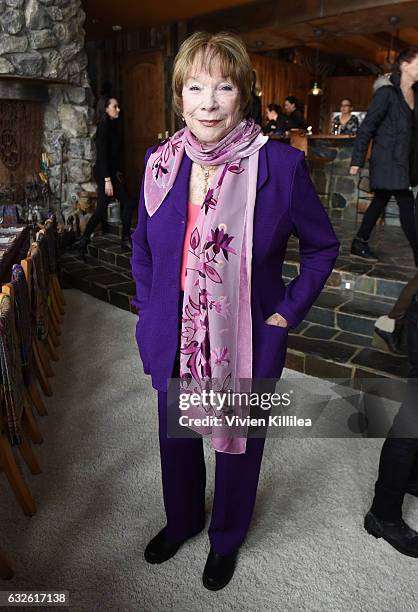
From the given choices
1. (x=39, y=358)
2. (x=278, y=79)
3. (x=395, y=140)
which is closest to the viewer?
(x=39, y=358)

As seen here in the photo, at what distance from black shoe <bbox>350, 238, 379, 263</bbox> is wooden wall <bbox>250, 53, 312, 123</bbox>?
5.58 meters

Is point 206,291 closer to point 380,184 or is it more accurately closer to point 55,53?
point 380,184

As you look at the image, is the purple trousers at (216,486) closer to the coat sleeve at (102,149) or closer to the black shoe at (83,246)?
the coat sleeve at (102,149)

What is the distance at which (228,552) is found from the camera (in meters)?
1.72

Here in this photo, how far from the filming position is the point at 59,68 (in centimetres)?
559

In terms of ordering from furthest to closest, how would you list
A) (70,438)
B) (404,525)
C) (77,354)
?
(77,354) < (70,438) < (404,525)

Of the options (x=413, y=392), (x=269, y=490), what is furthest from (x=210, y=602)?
(x=413, y=392)

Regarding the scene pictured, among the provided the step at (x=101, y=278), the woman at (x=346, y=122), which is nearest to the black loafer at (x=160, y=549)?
the step at (x=101, y=278)

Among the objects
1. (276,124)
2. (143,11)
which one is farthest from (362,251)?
(143,11)

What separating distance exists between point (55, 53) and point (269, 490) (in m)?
5.24

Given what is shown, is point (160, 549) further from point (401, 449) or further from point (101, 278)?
point (101, 278)

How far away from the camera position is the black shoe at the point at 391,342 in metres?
3.11

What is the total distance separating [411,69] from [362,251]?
144cm

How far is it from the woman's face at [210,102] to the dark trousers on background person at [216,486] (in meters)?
0.70
